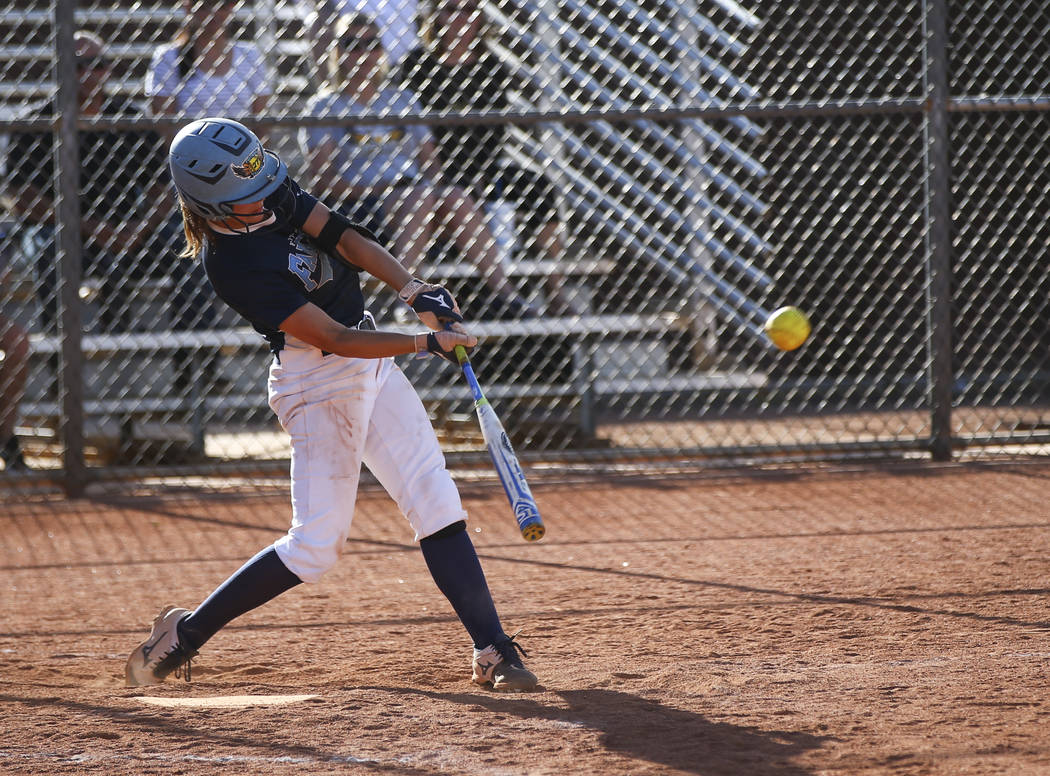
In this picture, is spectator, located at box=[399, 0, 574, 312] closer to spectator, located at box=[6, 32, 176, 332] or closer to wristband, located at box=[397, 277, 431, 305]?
spectator, located at box=[6, 32, 176, 332]

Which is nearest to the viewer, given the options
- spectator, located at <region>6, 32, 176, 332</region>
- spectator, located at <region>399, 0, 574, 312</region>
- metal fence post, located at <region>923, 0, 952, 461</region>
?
metal fence post, located at <region>923, 0, 952, 461</region>

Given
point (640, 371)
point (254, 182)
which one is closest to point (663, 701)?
point (254, 182)

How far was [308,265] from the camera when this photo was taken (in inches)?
140

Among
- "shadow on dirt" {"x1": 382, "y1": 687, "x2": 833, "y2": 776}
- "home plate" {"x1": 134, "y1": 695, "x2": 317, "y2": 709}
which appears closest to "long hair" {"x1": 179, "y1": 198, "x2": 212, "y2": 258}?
"home plate" {"x1": 134, "y1": 695, "x2": 317, "y2": 709}

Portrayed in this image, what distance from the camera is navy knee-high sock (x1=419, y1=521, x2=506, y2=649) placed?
137 inches

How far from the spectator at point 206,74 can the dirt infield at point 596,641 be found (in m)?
2.33

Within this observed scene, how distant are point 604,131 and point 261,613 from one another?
508 cm

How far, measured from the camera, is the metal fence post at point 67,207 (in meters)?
6.38

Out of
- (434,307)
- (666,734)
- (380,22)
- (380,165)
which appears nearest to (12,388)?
(380,165)

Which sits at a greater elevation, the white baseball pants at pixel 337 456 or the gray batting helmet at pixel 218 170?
the gray batting helmet at pixel 218 170

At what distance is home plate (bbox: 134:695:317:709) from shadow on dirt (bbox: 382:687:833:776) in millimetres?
394

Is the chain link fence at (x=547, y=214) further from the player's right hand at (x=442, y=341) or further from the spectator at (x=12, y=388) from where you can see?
the player's right hand at (x=442, y=341)

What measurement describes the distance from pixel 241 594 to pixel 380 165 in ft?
13.6

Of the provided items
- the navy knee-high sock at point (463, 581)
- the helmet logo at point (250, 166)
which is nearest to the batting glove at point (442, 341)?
the navy knee-high sock at point (463, 581)
